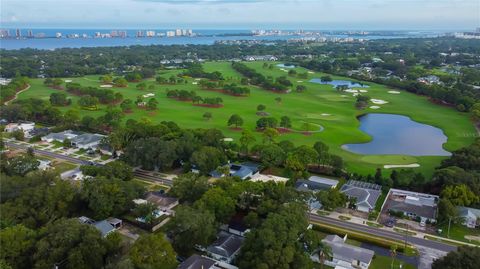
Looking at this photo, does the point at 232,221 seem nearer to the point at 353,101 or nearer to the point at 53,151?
the point at 53,151

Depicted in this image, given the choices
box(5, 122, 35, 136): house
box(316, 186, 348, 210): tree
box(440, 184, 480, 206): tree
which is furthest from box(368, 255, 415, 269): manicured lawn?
box(5, 122, 35, 136): house

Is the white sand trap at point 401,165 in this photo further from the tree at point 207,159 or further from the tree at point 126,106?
the tree at point 126,106

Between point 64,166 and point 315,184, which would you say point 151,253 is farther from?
point 64,166

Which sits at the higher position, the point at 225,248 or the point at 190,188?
the point at 190,188

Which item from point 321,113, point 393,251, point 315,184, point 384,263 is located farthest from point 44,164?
point 321,113

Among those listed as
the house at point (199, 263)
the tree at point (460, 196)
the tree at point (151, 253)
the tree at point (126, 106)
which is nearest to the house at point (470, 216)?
the tree at point (460, 196)

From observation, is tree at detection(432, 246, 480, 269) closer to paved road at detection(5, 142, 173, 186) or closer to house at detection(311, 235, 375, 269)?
house at detection(311, 235, 375, 269)
